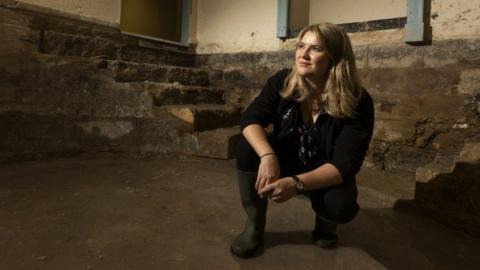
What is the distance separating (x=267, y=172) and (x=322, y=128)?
0.28 m

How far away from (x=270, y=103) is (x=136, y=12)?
17.9 feet

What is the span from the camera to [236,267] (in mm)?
1190

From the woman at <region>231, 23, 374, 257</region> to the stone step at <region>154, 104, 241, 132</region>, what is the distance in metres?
1.45

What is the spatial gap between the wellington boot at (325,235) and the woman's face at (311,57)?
57 centimetres

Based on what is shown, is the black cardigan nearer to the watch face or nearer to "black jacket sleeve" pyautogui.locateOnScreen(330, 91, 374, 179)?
"black jacket sleeve" pyautogui.locateOnScreen(330, 91, 374, 179)

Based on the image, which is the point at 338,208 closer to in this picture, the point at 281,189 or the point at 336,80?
the point at 281,189

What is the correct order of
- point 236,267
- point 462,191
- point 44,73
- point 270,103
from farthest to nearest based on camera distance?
point 44,73 → point 462,191 → point 270,103 → point 236,267

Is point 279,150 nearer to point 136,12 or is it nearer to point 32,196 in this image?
point 32,196

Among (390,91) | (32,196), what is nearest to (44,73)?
(32,196)

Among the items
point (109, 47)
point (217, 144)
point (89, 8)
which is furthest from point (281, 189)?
point (89, 8)

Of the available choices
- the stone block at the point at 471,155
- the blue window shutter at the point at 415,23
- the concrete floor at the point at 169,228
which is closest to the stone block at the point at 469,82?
the blue window shutter at the point at 415,23

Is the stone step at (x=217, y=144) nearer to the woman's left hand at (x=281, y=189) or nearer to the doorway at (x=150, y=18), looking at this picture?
the woman's left hand at (x=281, y=189)

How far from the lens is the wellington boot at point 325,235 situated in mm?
1367

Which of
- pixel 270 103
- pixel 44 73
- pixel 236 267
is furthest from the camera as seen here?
pixel 44 73
